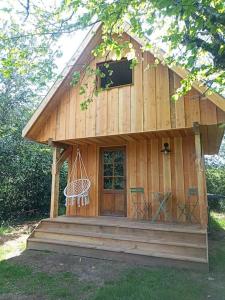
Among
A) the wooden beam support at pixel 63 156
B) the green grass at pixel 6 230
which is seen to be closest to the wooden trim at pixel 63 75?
the wooden beam support at pixel 63 156

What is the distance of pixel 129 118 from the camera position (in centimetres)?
594

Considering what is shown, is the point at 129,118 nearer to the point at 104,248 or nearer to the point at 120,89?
the point at 120,89

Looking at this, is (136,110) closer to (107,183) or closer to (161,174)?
(161,174)

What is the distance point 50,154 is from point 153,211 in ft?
20.0

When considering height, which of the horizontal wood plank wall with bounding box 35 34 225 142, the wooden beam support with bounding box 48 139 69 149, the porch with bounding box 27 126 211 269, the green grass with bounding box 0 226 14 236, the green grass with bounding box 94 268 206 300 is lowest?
the green grass with bounding box 94 268 206 300

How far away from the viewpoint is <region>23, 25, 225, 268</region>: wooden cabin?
5090 millimetres

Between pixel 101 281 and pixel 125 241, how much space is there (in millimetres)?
1261

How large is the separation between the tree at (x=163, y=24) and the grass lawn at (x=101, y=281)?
9.58ft

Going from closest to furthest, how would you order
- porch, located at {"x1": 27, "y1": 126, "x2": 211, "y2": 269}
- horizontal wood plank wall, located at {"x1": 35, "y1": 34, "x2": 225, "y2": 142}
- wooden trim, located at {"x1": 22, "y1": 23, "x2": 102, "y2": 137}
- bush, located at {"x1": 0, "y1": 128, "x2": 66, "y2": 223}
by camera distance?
porch, located at {"x1": 27, "y1": 126, "x2": 211, "y2": 269}, horizontal wood plank wall, located at {"x1": 35, "y1": 34, "x2": 225, "y2": 142}, wooden trim, located at {"x1": 22, "y1": 23, "x2": 102, "y2": 137}, bush, located at {"x1": 0, "y1": 128, "x2": 66, "y2": 223}

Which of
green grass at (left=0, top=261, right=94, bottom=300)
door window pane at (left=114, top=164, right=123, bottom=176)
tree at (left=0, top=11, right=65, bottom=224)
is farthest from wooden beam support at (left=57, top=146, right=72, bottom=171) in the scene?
green grass at (left=0, top=261, right=94, bottom=300)

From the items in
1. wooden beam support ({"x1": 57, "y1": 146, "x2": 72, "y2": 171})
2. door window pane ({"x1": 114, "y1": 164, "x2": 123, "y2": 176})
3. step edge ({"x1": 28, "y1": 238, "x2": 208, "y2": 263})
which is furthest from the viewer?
door window pane ({"x1": 114, "y1": 164, "x2": 123, "y2": 176})

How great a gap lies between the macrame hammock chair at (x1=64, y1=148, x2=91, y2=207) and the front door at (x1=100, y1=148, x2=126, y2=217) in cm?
47

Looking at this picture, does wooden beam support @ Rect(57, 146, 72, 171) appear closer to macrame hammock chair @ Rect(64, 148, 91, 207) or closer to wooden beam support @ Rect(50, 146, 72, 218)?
wooden beam support @ Rect(50, 146, 72, 218)

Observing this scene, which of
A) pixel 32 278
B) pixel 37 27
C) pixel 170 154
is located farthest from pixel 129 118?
pixel 32 278
